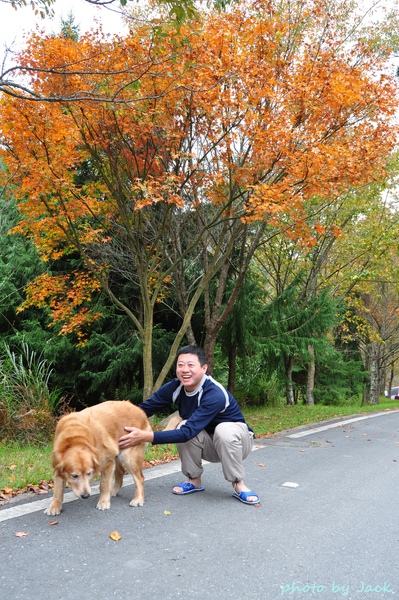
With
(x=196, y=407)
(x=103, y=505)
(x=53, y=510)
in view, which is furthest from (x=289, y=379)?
(x=53, y=510)

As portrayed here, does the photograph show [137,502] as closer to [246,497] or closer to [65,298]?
[246,497]

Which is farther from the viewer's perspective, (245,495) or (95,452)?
(245,495)

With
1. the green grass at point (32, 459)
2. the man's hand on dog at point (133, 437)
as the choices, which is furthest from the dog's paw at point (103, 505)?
the green grass at point (32, 459)

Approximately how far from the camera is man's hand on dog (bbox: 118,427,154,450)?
4387mm

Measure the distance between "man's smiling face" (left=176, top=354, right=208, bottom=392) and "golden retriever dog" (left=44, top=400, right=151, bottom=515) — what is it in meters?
0.53

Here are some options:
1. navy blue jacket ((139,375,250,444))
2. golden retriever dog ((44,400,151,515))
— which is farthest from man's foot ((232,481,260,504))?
golden retriever dog ((44,400,151,515))

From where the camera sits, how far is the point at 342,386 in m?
27.2

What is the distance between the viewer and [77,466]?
12.6ft

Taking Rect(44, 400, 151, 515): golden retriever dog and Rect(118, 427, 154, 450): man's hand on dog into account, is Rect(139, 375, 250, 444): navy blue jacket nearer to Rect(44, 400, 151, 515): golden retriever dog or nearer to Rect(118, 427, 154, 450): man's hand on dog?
Rect(118, 427, 154, 450): man's hand on dog

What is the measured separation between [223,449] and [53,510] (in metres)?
1.57

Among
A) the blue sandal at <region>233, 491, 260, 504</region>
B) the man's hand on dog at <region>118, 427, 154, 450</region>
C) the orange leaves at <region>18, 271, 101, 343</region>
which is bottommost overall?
the blue sandal at <region>233, 491, 260, 504</region>

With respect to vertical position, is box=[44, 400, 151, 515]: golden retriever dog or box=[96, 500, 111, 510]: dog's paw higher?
box=[44, 400, 151, 515]: golden retriever dog

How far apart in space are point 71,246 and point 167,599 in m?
9.71

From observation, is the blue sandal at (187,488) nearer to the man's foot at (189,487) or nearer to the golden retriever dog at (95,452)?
the man's foot at (189,487)
